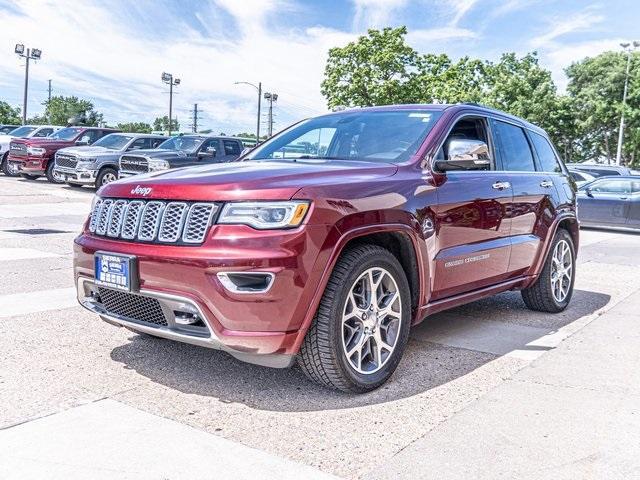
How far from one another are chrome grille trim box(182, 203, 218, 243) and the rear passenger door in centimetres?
266

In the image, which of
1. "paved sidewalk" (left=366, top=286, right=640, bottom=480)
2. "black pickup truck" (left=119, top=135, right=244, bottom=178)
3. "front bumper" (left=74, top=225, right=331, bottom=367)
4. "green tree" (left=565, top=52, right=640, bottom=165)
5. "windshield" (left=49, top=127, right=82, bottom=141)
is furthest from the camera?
"green tree" (left=565, top=52, right=640, bottom=165)

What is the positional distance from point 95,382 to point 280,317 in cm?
125

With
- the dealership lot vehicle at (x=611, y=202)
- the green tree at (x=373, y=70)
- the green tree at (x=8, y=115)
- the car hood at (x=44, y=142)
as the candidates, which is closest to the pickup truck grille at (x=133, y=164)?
the car hood at (x=44, y=142)

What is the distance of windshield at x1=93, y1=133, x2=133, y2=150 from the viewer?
1889 centimetres

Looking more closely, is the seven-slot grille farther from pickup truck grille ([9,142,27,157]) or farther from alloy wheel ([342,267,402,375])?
pickup truck grille ([9,142,27,157])

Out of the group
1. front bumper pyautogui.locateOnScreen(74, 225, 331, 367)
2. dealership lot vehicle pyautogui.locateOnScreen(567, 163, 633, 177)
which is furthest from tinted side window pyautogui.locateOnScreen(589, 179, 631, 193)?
front bumper pyautogui.locateOnScreen(74, 225, 331, 367)

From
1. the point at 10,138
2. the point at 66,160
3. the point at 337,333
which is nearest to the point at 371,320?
the point at 337,333

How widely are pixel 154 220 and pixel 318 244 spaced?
921mm

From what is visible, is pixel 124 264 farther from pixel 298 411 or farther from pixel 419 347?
pixel 419 347

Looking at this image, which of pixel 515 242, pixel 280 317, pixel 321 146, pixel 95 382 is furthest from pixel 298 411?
pixel 515 242

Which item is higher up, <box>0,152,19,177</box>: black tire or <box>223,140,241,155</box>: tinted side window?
<box>223,140,241,155</box>: tinted side window

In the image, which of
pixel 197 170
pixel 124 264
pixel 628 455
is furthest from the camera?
pixel 197 170

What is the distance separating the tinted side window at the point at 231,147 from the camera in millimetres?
17844

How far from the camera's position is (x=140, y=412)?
326 centimetres
